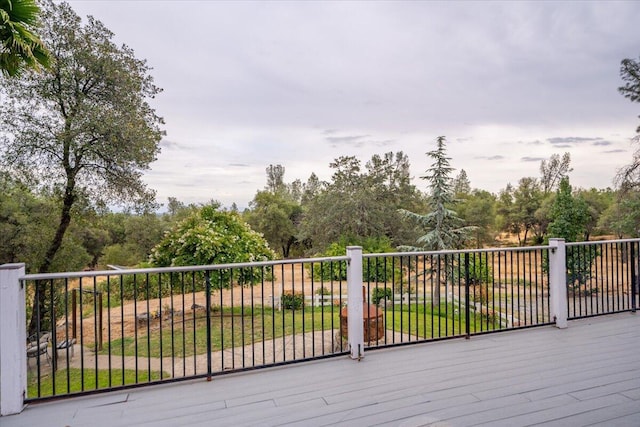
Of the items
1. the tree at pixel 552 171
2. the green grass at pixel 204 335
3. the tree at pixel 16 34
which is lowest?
the green grass at pixel 204 335

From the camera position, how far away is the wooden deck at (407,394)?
2.14 m

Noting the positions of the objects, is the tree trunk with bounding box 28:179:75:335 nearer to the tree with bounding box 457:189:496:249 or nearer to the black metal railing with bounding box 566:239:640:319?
the black metal railing with bounding box 566:239:640:319

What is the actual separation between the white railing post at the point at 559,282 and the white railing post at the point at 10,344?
4661 mm

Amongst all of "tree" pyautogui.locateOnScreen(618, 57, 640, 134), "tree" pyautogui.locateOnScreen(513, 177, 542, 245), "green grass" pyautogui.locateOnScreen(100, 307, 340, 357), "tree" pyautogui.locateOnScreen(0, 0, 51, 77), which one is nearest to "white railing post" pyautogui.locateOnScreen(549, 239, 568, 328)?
"green grass" pyautogui.locateOnScreen(100, 307, 340, 357)

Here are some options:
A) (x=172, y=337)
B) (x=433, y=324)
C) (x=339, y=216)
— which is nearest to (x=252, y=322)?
(x=172, y=337)

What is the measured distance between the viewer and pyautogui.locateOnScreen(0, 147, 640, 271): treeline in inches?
420

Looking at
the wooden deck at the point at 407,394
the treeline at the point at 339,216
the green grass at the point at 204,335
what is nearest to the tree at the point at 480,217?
the treeline at the point at 339,216

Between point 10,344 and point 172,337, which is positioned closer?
point 10,344

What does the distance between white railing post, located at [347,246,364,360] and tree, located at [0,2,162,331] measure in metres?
7.80

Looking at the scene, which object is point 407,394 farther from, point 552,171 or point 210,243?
point 552,171

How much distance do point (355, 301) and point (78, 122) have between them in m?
8.60

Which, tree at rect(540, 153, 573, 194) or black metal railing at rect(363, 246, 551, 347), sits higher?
tree at rect(540, 153, 573, 194)

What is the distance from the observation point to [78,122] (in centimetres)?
855

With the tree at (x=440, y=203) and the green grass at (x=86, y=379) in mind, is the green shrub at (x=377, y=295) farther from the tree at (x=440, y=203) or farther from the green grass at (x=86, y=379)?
the tree at (x=440, y=203)
